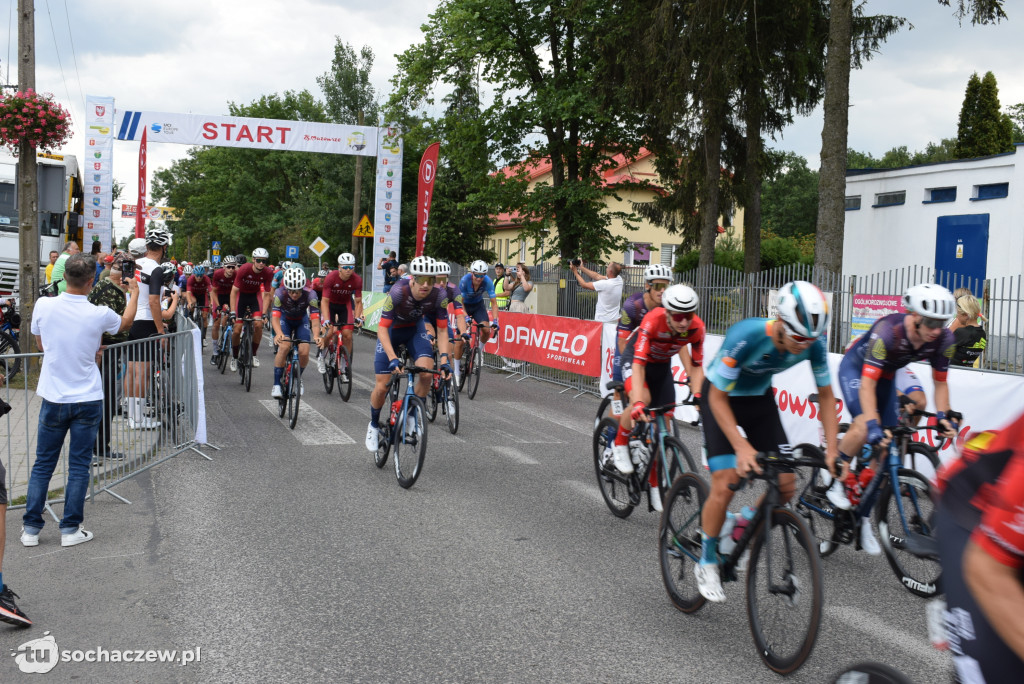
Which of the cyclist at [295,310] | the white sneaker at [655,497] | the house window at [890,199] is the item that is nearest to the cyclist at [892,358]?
the white sneaker at [655,497]

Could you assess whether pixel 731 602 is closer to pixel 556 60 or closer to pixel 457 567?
pixel 457 567

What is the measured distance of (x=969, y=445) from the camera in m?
2.26

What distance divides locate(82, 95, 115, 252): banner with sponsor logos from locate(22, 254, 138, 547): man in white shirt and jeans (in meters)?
23.2

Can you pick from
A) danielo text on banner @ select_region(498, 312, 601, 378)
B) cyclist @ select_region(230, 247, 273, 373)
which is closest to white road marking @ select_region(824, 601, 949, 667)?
danielo text on banner @ select_region(498, 312, 601, 378)

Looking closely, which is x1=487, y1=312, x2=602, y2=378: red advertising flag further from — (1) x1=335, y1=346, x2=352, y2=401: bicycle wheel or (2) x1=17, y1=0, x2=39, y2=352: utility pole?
(2) x1=17, y1=0, x2=39, y2=352: utility pole

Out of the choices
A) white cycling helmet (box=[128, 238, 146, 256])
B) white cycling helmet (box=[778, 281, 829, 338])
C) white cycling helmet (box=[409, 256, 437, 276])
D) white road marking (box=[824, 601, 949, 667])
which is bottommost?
white road marking (box=[824, 601, 949, 667])

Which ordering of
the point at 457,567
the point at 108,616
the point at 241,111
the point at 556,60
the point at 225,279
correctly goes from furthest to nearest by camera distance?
the point at 241,111
the point at 556,60
the point at 225,279
the point at 457,567
the point at 108,616

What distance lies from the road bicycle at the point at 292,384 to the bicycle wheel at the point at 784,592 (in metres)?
7.74

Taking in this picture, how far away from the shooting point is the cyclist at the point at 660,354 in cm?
604

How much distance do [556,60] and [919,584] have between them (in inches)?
998

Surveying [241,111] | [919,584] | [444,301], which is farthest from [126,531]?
[241,111]

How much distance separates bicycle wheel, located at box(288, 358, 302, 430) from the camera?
11055 millimetres

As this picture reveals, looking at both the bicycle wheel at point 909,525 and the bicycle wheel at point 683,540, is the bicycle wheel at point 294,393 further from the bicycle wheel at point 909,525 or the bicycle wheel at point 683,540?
the bicycle wheel at point 909,525

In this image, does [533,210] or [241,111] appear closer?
[533,210]
